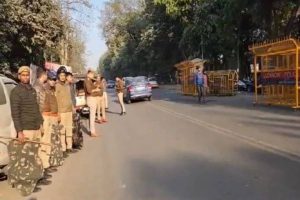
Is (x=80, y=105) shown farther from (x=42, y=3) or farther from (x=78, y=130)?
(x=78, y=130)

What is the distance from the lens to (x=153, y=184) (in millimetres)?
8797

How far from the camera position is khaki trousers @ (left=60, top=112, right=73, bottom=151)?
1216cm

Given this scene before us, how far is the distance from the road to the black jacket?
1.08m

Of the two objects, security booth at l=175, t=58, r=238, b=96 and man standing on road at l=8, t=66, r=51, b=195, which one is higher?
man standing on road at l=8, t=66, r=51, b=195

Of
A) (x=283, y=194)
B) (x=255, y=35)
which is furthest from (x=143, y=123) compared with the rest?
(x=255, y=35)

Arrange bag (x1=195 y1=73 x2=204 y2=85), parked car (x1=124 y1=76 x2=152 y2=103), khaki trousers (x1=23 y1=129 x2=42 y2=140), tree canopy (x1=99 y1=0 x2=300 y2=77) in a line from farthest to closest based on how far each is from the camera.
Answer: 1. tree canopy (x1=99 y1=0 x2=300 y2=77)
2. parked car (x1=124 y1=76 x2=152 y2=103)
3. bag (x1=195 y1=73 x2=204 y2=85)
4. khaki trousers (x1=23 y1=129 x2=42 y2=140)

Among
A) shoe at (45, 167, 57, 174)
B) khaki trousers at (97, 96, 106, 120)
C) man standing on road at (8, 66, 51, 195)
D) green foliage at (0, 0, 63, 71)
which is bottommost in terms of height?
shoe at (45, 167, 57, 174)

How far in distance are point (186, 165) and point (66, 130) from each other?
10.6 ft

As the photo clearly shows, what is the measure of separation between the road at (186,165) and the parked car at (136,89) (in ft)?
62.8

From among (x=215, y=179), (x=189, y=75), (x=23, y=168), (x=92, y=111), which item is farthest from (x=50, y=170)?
(x=189, y=75)

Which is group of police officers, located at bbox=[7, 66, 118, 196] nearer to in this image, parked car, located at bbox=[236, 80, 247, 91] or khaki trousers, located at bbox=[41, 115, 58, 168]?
khaki trousers, located at bbox=[41, 115, 58, 168]

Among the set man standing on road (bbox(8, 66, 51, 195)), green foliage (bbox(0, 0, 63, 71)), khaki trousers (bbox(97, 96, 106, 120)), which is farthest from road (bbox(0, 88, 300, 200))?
green foliage (bbox(0, 0, 63, 71))

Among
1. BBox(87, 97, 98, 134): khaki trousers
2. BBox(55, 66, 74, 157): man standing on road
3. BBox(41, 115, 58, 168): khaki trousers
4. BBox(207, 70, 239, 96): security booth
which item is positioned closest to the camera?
A: BBox(41, 115, 58, 168): khaki trousers

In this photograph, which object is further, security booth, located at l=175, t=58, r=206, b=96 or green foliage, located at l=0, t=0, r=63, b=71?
security booth, located at l=175, t=58, r=206, b=96
